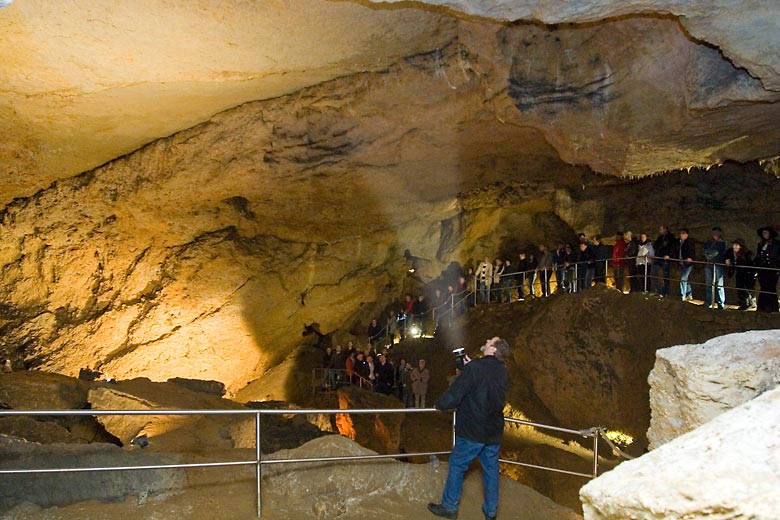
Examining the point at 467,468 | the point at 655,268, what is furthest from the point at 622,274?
the point at 467,468

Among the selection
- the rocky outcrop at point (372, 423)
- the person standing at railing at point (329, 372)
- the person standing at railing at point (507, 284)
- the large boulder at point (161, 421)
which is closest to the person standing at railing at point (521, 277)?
the person standing at railing at point (507, 284)

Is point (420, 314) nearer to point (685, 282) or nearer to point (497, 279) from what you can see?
point (497, 279)

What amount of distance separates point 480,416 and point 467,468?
469 millimetres

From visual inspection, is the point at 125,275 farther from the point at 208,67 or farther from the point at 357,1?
the point at 357,1

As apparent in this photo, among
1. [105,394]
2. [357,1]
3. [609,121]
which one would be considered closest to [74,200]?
[105,394]

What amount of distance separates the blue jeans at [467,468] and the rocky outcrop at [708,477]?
283 centimetres

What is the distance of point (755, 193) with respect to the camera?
1623 centimetres

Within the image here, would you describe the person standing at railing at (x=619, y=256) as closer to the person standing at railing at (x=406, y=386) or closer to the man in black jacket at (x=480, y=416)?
the person standing at railing at (x=406, y=386)

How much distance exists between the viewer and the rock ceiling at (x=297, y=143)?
7.27 m

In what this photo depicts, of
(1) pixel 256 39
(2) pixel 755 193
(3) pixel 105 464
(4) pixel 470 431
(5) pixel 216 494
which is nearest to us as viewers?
(4) pixel 470 431

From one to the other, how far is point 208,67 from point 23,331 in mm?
6925

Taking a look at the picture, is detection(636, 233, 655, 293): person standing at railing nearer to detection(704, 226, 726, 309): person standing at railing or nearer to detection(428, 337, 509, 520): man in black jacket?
detection(704, 226, 726, 309): person standing at railing

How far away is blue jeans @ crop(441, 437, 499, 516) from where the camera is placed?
4930 mm

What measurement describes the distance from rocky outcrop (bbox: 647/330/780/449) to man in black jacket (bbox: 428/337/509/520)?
3.91 ft
